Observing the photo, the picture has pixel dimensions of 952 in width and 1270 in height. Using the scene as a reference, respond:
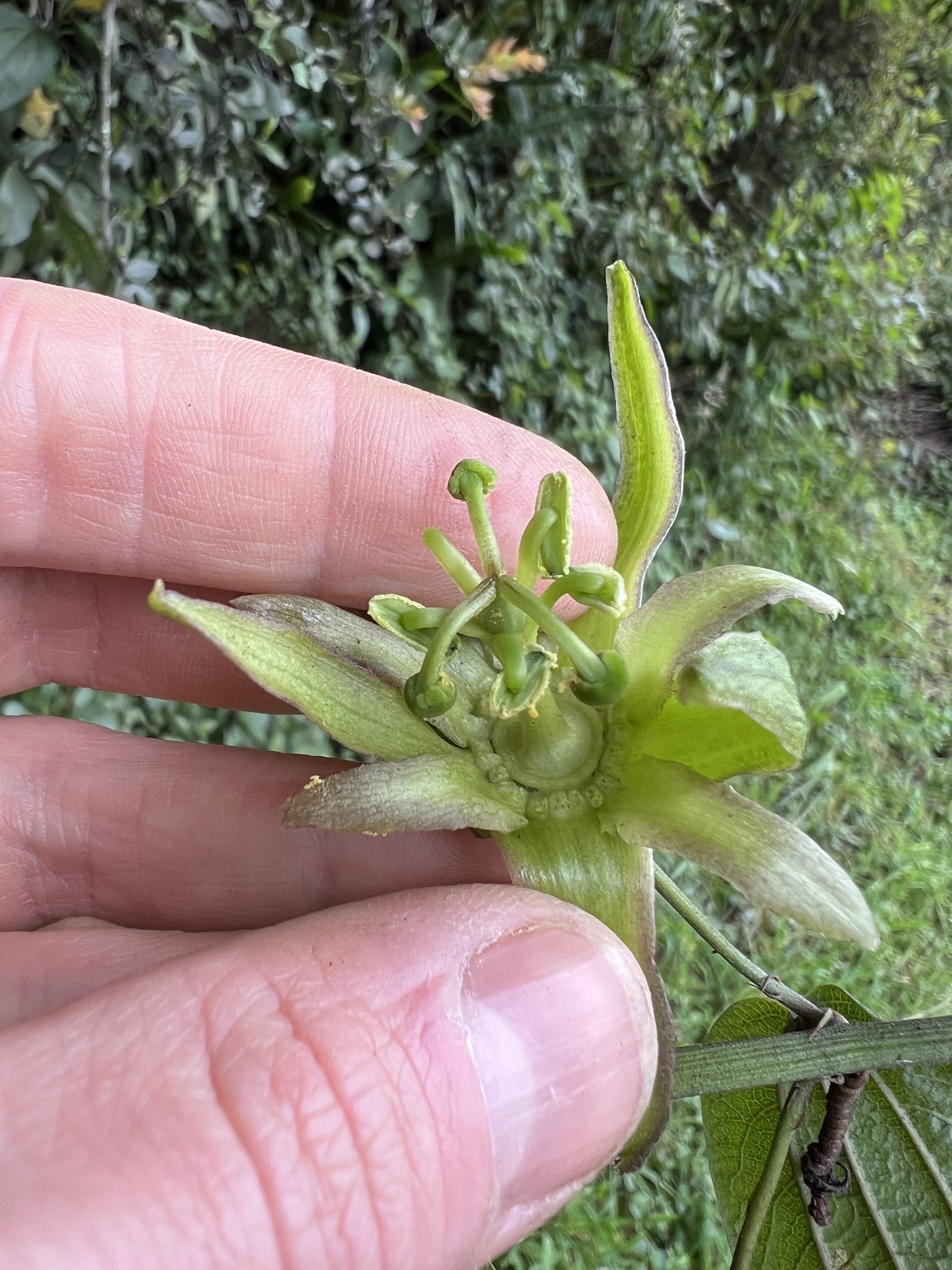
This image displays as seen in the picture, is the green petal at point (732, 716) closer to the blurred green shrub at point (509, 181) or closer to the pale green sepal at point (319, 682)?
the pale green sepal at point (319, 682)

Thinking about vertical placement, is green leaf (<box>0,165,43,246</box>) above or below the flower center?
above

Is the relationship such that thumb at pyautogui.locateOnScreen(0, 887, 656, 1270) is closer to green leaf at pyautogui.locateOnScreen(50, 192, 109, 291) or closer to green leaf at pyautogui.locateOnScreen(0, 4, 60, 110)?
green leaf at pyautogui.locateOnScreen(50, 192, 109, 291)

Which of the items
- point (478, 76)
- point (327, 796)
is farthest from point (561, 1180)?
point (478, 76)

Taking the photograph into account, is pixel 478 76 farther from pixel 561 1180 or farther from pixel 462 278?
pixel 561 1180

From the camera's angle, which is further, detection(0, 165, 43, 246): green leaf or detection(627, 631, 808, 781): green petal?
detection(0, 165, 43, 246): green leaf

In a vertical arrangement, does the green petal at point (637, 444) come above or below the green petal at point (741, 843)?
above

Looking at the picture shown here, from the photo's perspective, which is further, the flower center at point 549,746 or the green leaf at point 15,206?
the green leaf at point 15,206

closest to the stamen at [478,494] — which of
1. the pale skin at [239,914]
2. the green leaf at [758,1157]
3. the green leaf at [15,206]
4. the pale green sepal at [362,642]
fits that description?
the pale green sepal at [362,642]

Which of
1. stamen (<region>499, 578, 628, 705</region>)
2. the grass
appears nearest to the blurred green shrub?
the grass
